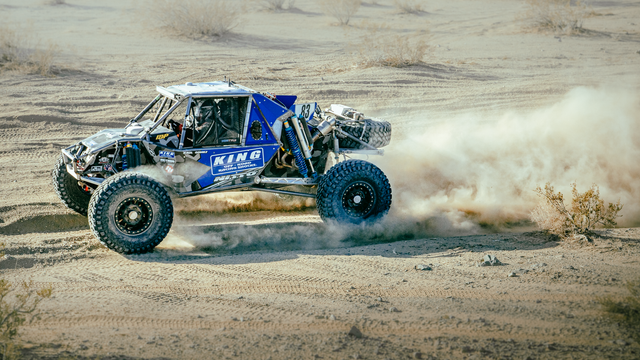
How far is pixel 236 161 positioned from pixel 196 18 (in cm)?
1637

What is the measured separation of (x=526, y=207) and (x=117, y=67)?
526 inches

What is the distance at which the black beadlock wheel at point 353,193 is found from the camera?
7.67 metres

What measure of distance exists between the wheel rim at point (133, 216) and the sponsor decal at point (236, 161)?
990 mm

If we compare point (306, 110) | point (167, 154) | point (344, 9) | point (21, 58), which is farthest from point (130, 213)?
point (344, 9)

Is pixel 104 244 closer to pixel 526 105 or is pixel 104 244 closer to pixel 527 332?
pixel 527 332

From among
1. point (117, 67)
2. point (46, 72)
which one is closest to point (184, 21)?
point (117, 67)

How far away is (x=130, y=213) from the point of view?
671 centimetres

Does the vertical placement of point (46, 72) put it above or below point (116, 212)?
above

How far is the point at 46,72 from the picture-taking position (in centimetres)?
1591

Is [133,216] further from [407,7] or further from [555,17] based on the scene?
[407,7]

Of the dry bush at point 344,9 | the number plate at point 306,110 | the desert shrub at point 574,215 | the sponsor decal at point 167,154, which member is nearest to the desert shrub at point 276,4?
the dry bush at point 344,9

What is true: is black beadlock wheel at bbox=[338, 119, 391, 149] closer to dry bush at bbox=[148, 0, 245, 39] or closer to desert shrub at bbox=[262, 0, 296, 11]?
dry bush at bbox=[148, 0, 245, 39]

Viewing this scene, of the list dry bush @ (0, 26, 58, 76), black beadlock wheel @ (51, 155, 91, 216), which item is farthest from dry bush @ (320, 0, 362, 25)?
black beadlock wheel @ (51, 155, 91, 216)

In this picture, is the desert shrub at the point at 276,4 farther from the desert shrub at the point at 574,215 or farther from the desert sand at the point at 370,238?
the desert shrub at the point at 574,215
